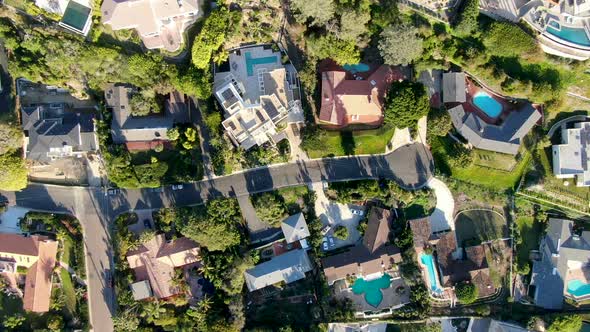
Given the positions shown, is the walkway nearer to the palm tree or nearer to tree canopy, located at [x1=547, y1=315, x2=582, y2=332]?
tree canopy, located at [x1=547, y1=315, x2=582, y2=332]

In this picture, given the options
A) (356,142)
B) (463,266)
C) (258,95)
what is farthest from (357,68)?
(463,266)

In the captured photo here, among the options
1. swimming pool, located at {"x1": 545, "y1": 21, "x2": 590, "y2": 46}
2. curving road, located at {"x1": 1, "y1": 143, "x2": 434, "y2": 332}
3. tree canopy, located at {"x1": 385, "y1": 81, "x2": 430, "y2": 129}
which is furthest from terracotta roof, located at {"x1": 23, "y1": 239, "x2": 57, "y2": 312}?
swimming pool, located at {"x1": 545, "y1": 21, "x2": 590, "y2": 46}

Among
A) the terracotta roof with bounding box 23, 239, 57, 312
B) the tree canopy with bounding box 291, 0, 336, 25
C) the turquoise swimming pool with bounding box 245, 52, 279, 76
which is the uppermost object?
the tree canopy with bounding box 291, 0, 336, 25

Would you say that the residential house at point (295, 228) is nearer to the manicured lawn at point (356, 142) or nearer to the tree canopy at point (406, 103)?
the manicured lawn at point (356, 142)

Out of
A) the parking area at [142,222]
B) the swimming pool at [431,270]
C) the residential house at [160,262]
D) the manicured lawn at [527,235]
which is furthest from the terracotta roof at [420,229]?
the parking area at [142,222]

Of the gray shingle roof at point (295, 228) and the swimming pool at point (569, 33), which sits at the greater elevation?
the swimming pool at point (569, 33)

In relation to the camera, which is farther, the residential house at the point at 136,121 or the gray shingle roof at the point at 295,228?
the residential house at the point at 136,121
